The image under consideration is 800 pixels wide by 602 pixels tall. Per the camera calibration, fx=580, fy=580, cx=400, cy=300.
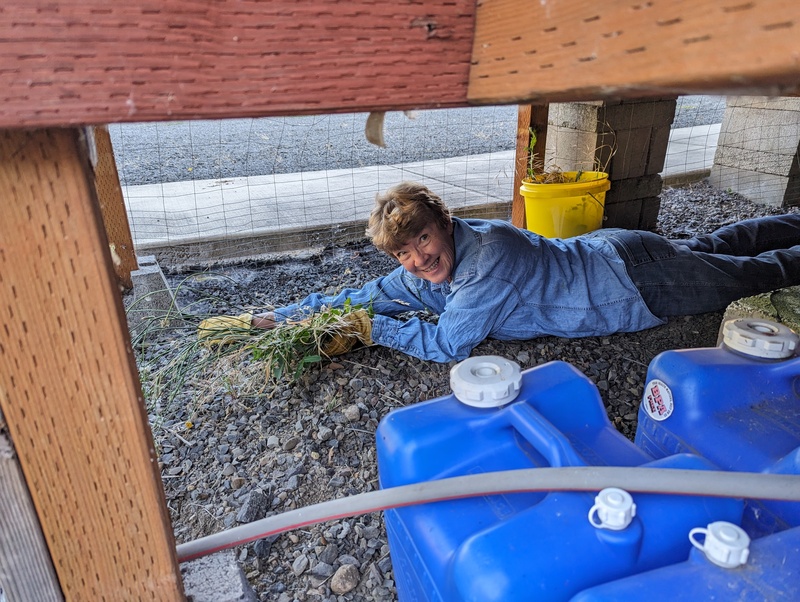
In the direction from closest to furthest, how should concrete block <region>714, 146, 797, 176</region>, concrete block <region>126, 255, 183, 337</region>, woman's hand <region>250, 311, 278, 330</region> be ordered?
1. woman's hand <region>250, 311, 278, 330</region>
2. concrete block <region>126, 255, 183, 337</region>
3. concrete block <region>714, 146, 797, 176</region>

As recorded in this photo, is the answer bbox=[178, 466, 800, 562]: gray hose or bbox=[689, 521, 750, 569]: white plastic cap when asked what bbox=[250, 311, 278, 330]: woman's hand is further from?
bbox=[689, 521, 750, 569]: white plastic cap

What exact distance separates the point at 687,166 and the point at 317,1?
6.02m

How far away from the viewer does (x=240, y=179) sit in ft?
17.4

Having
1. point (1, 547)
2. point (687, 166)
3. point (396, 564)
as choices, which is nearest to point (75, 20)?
point (1, 547)

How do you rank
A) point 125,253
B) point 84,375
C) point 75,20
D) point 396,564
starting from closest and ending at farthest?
1. point 75,20
2. point 84,375
3. point 396,564
4. point 125,253

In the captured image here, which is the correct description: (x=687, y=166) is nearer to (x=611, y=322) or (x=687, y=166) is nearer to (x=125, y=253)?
(x=611, y=322)

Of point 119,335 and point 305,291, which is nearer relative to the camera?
point 119,335

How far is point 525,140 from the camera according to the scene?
3426 mm

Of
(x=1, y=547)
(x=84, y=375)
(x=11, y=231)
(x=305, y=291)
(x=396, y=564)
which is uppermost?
(x=11, y=231)

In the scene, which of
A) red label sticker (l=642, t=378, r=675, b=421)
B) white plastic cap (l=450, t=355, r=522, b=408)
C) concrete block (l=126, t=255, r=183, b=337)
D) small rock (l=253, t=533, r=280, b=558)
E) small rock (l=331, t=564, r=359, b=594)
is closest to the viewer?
white plastic cap (l=450, t=355, r=522, b=408)

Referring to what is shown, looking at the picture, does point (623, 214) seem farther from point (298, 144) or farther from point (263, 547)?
point (298, 144)

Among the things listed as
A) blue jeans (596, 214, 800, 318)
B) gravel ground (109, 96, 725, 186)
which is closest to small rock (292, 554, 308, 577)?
blue jeans (596, 214, 800, 318)

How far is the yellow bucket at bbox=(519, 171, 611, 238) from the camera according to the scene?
3.06 metres

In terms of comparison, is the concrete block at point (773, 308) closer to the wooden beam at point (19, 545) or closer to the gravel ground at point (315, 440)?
the gravel ground at point (315, 440)
